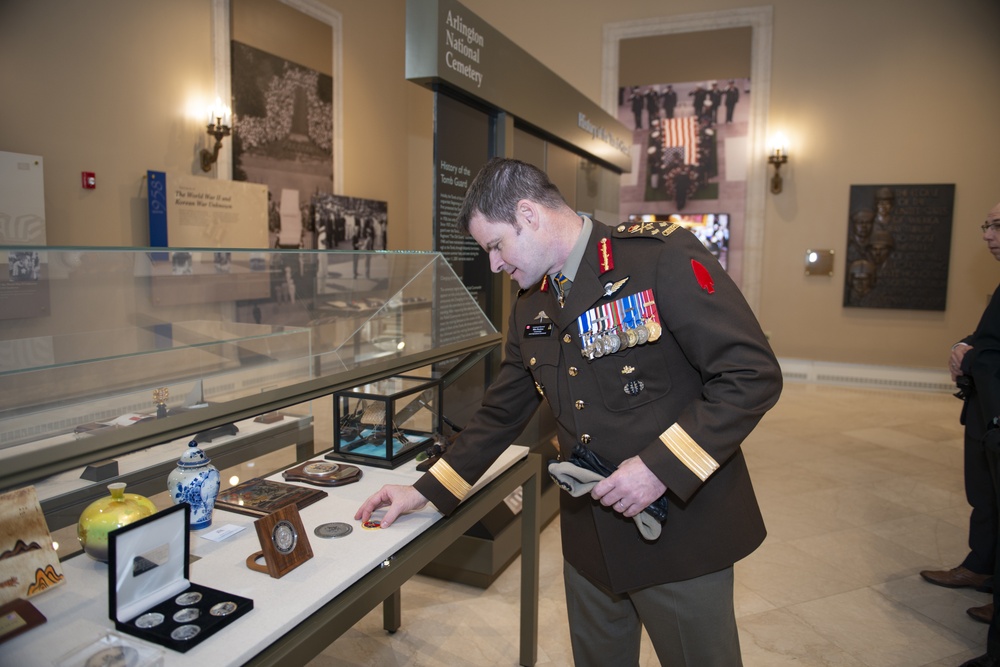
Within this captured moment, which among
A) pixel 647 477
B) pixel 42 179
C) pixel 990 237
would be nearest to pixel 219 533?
pixel 647 477

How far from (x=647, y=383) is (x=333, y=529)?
0.89m

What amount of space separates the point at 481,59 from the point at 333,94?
5277 mm

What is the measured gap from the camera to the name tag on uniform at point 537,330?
176 cm

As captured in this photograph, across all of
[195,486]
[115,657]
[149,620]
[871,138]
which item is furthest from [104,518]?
[871,138]

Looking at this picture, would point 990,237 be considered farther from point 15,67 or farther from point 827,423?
point 15,67

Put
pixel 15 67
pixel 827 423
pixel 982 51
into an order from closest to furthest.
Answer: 1. pixel 15 67
2. pixel 827 423
3. pixel 982 51

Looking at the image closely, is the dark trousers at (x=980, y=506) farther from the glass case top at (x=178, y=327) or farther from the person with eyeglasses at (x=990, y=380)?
the glass case top at (x=178, y=327)

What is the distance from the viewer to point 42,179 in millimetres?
4906

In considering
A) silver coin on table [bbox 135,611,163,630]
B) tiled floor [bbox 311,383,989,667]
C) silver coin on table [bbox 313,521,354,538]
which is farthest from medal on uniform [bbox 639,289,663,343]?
tiled floor [bbox 311,383,989,667]

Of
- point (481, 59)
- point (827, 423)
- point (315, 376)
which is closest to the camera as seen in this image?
point (315, 376)

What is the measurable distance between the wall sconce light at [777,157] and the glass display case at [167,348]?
7.29 meters

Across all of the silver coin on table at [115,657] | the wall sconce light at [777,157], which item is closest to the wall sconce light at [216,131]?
the silver coin on table at [115,657]

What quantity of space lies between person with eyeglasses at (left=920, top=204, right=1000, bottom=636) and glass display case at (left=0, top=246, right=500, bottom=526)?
242 centimetres

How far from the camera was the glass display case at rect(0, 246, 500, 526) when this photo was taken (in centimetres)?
135
